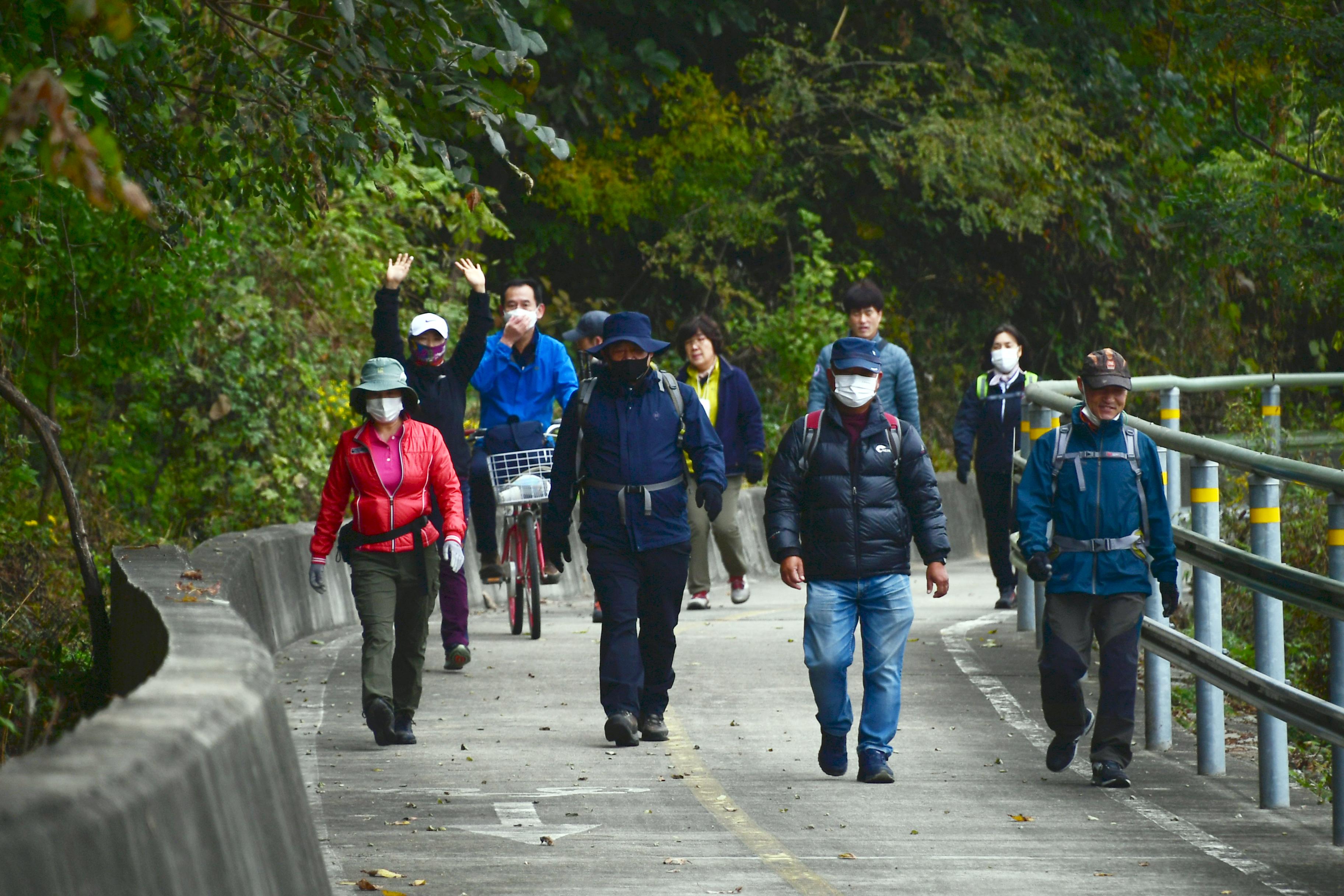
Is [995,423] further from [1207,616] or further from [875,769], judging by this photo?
[875,769]

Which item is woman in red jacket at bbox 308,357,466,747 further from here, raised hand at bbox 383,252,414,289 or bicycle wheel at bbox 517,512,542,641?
bicycle wheel at bbox 517,512,542,641

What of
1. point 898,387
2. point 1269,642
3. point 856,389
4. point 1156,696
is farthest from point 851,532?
point 898,387

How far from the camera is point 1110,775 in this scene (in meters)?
8.43

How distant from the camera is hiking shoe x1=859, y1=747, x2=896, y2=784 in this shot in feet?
28.2

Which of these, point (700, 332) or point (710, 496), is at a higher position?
point (700, 332)

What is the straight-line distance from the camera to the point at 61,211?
411 inches

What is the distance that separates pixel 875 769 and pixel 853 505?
1112mm

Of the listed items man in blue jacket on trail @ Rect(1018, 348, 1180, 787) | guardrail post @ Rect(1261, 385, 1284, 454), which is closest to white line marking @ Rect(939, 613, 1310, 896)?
man in blue jacket on trail @ Rect(1018, 348, 1180, 787)

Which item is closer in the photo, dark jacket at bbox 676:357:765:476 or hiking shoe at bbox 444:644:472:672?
hiking shoe at bbox 444:644:472:672

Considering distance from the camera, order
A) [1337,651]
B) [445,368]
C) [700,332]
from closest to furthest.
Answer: [1337,651] → [445,368] → [700,332]

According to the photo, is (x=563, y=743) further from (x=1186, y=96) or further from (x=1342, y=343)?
(x=1186, y=96)

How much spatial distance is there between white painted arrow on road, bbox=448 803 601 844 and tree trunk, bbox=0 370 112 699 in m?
1.83

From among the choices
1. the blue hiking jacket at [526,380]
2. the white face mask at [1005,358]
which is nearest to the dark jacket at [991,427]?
the white face mask at [1005,358]

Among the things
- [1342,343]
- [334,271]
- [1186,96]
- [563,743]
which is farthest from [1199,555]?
[1186,96]
